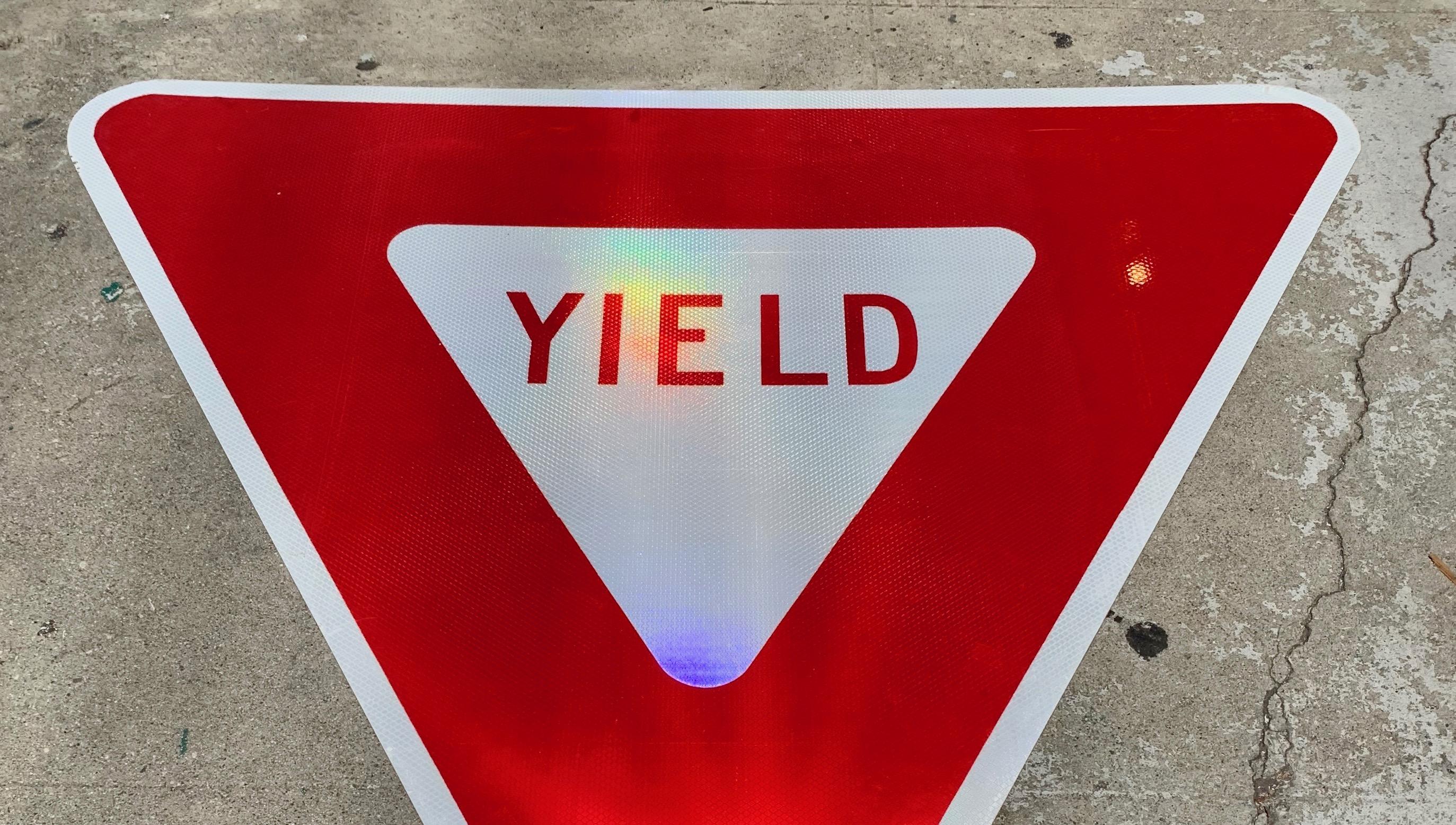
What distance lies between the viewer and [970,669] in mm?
2076

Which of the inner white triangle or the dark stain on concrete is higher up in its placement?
the inner white triangle

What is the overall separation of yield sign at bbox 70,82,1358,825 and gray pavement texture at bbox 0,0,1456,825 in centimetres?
10

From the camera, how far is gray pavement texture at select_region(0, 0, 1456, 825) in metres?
2.01

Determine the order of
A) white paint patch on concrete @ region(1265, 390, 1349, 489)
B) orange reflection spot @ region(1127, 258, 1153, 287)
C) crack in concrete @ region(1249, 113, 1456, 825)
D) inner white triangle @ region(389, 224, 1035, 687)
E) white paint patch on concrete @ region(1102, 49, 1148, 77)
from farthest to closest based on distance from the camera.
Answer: white paint patch on concrete @ region(1102, 49, 1148, 77)
orange reflection spot @ region(1127, 258, 1153, 287)
white paint patch on concrete @ region(1265, 390, 1349, 489)
inner white triangle @ region(389, 224, 1035, 687)
crack in concrete @ region(1249, 113, 1456, 825)

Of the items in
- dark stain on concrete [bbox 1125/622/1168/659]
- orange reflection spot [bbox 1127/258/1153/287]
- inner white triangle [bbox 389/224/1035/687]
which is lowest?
dark stain on concrete [bbox 1125/622/1168/659]

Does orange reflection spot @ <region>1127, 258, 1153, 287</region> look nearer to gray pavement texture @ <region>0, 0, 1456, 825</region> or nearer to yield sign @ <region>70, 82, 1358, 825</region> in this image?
yield sign @ <region>70, 82, 1358, 825</region>

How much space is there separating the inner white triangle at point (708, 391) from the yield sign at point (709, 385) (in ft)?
0.03

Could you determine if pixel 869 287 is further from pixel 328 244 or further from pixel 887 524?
pixel 328 244

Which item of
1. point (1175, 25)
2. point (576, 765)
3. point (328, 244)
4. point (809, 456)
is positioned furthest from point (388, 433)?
point (1175, 25)

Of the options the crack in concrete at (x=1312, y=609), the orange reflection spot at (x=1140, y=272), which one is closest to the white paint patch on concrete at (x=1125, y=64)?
the orange reflection spot at (x=1140, y=272)

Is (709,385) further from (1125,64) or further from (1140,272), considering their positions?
(1125,64)

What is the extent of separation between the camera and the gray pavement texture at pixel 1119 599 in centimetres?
201

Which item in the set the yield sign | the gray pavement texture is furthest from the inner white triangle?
the gray pavement texture

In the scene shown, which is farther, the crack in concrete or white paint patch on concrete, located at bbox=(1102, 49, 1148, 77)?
white paint patch on concrete, located at bbox=(1102, 49, 1148, 77)
